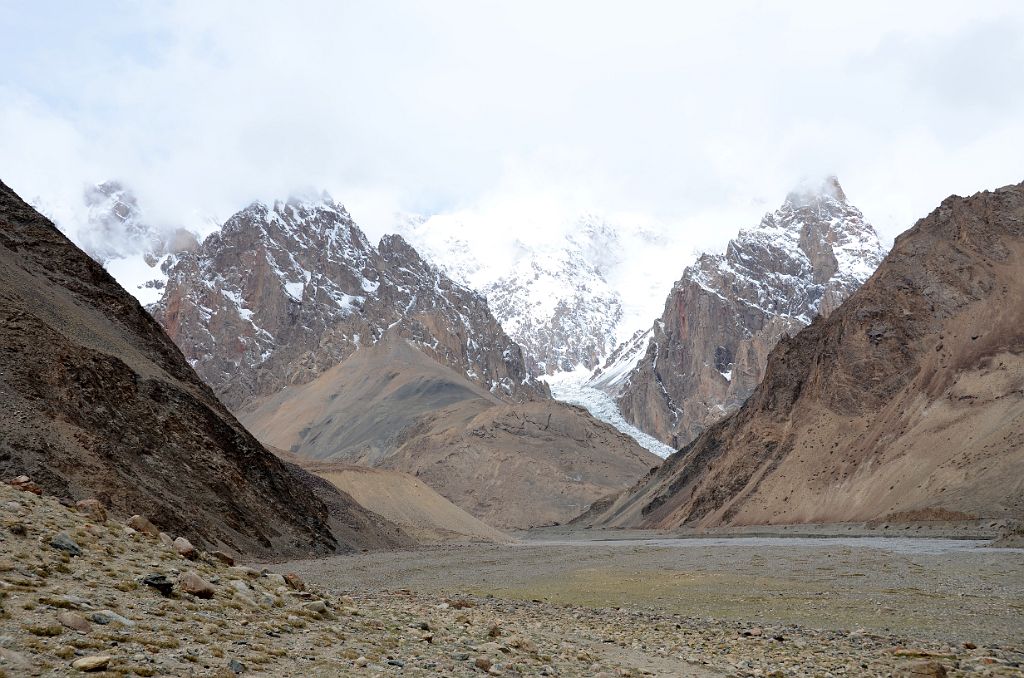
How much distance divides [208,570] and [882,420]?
95934 millimetres

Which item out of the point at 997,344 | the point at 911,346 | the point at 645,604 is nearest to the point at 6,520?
A: the point at 645,604

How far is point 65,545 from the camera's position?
14.1 meters

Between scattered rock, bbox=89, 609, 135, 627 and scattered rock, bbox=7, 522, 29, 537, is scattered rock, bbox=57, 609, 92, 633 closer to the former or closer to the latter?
scattered rock, bbox=89, 609, 135, 627

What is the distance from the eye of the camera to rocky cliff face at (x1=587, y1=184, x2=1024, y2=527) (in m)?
81.6

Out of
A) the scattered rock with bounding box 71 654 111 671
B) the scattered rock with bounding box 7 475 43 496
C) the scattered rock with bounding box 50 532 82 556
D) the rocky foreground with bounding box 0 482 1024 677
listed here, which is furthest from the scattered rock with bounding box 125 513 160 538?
the scattered rock with bounding box 71 654 111 671

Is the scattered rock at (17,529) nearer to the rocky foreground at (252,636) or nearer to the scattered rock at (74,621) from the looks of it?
the rocky foreground at (252,636)

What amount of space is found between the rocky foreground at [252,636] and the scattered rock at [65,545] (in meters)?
0.03

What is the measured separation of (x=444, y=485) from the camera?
7505 inches

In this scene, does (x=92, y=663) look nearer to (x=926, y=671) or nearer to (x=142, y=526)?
(x=142, y=526)

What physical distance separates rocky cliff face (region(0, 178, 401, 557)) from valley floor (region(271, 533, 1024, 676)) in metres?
5.10

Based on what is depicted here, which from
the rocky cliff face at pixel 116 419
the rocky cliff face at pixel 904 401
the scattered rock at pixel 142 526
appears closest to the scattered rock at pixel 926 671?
the scattered rock at pixel 142 526

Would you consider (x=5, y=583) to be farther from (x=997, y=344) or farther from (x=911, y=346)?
(x=911, y=346)

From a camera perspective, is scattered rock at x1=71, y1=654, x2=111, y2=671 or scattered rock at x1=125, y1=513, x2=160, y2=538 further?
scattered rock at x1=125, y1=513, x2=160, y2=538

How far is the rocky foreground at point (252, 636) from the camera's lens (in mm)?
11078
